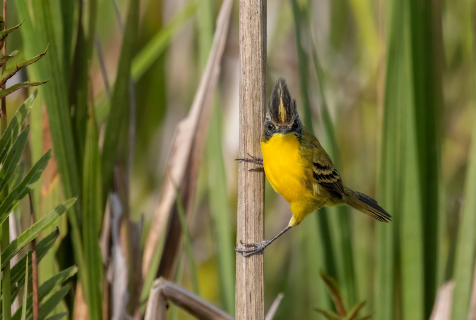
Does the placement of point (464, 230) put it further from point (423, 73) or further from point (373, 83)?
point (373, 83)

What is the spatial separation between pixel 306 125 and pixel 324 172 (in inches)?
6.9

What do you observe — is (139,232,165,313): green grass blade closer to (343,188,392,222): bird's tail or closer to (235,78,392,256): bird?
(235,78,392,256): bird

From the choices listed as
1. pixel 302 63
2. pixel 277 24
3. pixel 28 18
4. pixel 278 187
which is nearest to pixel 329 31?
pixel 277 24

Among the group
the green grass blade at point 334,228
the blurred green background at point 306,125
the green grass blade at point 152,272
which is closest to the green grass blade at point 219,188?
the blurred green background at point 306,125

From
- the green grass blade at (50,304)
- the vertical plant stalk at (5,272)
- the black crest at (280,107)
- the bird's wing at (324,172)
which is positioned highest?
the black crest at (280,107)

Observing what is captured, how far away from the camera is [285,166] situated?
1354 millimetres

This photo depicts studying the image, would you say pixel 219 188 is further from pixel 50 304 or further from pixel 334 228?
pixel 50 304

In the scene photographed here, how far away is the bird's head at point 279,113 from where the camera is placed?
1133 millimetres

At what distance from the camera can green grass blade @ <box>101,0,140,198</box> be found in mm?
1238

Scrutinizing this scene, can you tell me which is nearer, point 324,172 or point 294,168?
point 294,168

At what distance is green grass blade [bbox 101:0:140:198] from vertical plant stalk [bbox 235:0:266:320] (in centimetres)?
39

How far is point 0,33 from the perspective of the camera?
0.70 m

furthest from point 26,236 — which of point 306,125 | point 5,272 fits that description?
point 306,125

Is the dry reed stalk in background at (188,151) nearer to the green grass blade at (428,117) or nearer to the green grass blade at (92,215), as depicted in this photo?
the green grass blade at (92,215)
